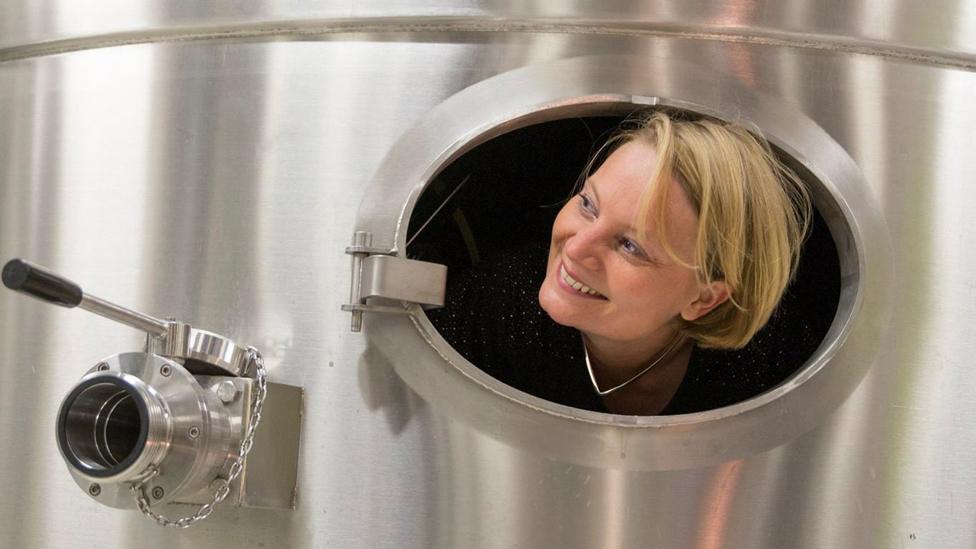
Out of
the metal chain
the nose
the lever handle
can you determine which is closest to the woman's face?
the nose

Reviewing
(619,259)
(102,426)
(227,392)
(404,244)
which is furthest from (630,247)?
(102,426)

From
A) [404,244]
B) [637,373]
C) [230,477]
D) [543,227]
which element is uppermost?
[543,227]

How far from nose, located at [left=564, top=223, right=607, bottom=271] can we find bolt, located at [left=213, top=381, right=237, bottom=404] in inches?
15.4

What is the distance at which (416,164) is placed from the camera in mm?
1105

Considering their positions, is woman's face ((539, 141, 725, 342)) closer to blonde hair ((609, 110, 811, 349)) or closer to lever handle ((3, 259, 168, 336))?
blonde hair ((609, 110, 811, 349))

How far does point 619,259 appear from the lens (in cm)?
115

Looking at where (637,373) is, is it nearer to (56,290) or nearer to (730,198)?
(730,198)

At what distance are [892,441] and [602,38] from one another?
20.9 inches

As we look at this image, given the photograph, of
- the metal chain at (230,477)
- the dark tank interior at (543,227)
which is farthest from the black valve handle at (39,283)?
the dark tank interior at (543,227)

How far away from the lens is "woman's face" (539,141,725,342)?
1135mm

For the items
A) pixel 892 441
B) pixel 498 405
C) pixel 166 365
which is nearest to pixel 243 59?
pixel 166 365

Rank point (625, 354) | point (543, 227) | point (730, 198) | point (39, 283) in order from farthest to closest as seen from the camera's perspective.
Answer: point (543, 227) → point (625, 354) → point (730, 198) → point (39, 283)

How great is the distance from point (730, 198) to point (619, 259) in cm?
14

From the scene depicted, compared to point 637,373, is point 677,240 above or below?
above
